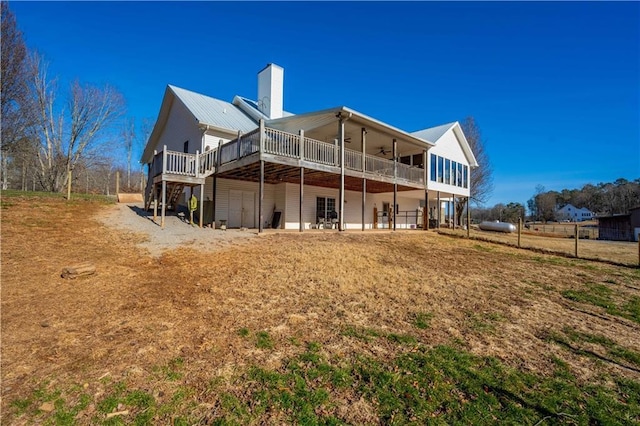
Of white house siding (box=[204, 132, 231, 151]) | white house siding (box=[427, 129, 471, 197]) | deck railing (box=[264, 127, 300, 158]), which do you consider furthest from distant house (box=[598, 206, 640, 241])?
white house siding (box=[204, 132, 231, 151])

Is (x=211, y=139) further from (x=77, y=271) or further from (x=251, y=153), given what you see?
(x=77, y=271)

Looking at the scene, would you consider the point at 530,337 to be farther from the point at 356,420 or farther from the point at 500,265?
the point at 500,265

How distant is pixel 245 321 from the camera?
15.1ft

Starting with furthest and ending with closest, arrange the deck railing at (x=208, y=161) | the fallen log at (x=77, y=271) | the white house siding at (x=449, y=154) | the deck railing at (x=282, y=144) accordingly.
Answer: the white house siding at (x=449, y=154) < the deck railing at (x=208, y=161) < the deck railing at (x=282, y=144) < the fallen log at (x=77, y=271)

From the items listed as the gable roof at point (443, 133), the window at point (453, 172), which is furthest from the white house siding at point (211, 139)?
the window at point (453, 172)

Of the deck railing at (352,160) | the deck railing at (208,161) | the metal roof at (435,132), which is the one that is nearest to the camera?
the deck railing at (208,161)

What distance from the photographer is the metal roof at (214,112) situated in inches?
608

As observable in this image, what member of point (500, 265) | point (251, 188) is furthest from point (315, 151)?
point (500, 265)

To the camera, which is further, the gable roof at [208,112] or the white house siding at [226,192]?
the gable roof at [208,112]

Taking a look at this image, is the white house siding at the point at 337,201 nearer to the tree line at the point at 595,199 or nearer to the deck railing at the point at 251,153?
the deck railing at the point at 251,153

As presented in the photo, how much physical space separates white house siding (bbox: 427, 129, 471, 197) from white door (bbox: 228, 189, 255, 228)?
12.1 metres

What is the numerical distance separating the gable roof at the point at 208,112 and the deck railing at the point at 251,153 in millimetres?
2232

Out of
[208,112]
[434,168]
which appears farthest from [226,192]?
[434,168]

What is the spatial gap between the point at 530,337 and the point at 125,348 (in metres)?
5.81
